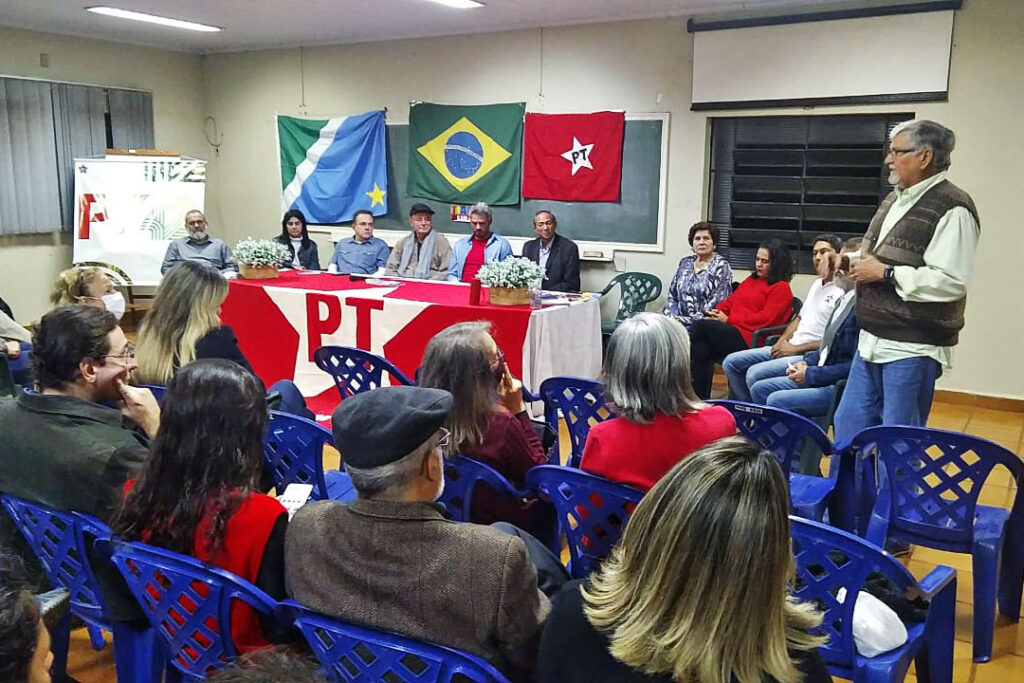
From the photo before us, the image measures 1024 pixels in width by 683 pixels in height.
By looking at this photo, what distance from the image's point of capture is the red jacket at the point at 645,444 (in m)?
1.98

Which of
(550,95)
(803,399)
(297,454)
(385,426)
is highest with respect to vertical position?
(550,95)

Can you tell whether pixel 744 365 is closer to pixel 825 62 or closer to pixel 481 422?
pixel 825 62

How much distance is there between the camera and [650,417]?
2.03 meters

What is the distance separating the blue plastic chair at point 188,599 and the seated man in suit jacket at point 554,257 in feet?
15.7

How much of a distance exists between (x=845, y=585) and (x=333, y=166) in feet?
22.5

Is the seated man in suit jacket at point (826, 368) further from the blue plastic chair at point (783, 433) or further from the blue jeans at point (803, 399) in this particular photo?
the blue plastic chair at point (783, 433)

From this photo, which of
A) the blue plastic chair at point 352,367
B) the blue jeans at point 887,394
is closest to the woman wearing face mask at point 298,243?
the blue plastic chair at point 352,367

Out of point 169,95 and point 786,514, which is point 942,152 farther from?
point 169,95

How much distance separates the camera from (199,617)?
144 centimetres

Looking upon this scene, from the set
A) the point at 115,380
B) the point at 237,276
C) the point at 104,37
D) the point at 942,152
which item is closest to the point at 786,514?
the point at 115,380

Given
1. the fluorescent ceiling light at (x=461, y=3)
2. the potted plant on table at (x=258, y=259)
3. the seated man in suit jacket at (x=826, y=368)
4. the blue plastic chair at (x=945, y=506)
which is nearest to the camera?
the blue plastic chair at (x=945, y=506)

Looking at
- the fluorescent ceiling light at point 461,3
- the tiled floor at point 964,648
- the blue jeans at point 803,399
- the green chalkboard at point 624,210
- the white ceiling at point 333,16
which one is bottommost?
the tiled floor at point 964,648

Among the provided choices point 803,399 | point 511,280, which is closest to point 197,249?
point 511,280

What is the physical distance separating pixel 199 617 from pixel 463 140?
19.6 feet
